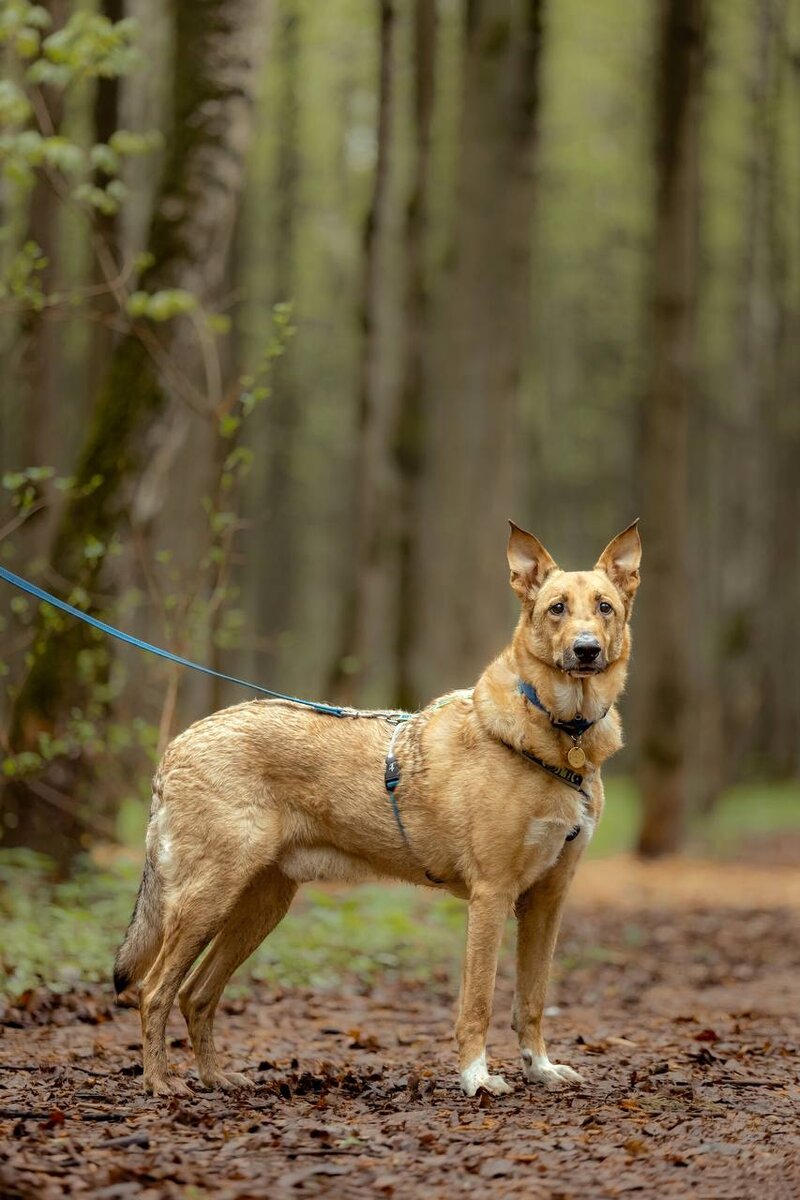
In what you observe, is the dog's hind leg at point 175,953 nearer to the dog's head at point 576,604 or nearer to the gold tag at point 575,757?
the gold tag at point 575,757

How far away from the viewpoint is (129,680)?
39.6ft

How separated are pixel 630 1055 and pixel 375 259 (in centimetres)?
1300

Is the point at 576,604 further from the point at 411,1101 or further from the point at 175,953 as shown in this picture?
the point at 175,953

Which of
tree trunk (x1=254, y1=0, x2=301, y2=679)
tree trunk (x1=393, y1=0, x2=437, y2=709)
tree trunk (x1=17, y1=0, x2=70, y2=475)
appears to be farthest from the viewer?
tree trunk (x1=254, y1=0, x2=301, y2=679)

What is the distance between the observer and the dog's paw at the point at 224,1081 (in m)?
6.28

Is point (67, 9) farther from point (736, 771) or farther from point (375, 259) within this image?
point (736, 771)

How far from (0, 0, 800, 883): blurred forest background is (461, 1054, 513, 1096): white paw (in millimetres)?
3977

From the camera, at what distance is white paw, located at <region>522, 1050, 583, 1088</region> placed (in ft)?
20.8

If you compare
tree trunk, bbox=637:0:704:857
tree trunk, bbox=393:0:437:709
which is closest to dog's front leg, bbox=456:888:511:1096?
tree trunk, bbox=637:0:704:857

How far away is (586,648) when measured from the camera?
233 inches

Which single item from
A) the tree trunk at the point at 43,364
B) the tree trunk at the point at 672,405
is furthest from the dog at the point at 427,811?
the tree trunk at the point at 672,405

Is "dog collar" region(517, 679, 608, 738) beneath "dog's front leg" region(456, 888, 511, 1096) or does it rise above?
above

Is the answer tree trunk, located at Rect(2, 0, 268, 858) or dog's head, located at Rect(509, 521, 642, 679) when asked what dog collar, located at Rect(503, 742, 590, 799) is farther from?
tree trunk, located at Rect(2, 0, 268, 858)

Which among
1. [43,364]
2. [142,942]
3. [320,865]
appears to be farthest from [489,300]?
[142,942]
